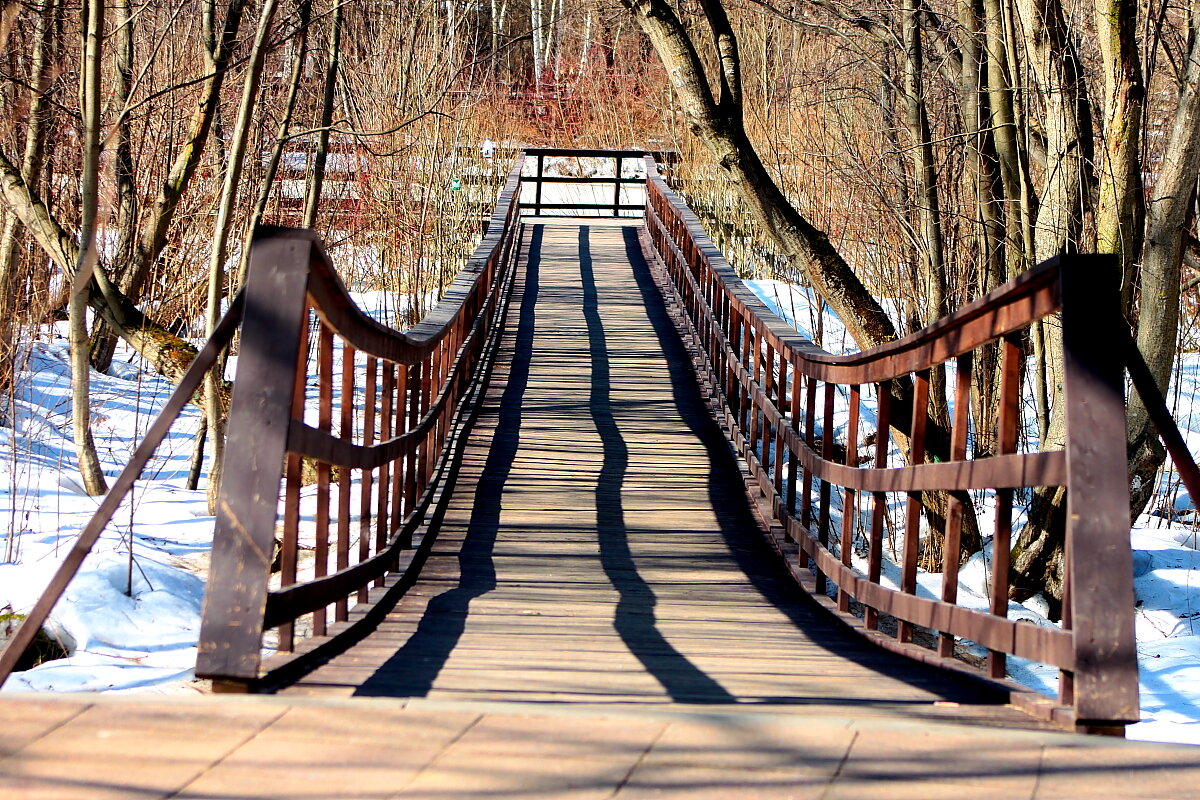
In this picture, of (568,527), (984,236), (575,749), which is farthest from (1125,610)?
(984,236)

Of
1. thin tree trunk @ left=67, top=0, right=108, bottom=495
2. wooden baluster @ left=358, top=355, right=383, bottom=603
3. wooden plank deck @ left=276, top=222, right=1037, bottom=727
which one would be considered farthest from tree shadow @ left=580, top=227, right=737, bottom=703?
thin tree trunk @ left=67, top=0, right=108, bottom=495

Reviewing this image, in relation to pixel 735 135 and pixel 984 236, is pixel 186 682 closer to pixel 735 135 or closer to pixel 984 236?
pixel 735 135

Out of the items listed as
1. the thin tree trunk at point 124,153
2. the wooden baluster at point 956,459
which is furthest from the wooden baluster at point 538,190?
the wooden baluster at point 956,459

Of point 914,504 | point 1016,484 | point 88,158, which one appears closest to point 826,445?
point 914,504

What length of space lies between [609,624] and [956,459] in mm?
1506

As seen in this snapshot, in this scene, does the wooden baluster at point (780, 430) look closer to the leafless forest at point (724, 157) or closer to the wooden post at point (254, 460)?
the leafless forest at point (724, 157)

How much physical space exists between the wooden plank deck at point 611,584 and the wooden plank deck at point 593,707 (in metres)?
0.02

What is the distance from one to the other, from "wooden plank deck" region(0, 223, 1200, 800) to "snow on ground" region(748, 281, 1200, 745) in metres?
1.52

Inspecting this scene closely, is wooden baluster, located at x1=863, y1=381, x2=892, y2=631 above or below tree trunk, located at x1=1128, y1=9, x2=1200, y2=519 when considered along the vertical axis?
below

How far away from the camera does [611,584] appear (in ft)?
16.9

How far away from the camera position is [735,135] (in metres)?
8.54

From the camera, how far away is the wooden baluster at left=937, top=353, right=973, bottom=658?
3473 mm

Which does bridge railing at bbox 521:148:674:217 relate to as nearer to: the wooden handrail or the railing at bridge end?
the wooden handrail

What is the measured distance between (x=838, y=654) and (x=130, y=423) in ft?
36.6
